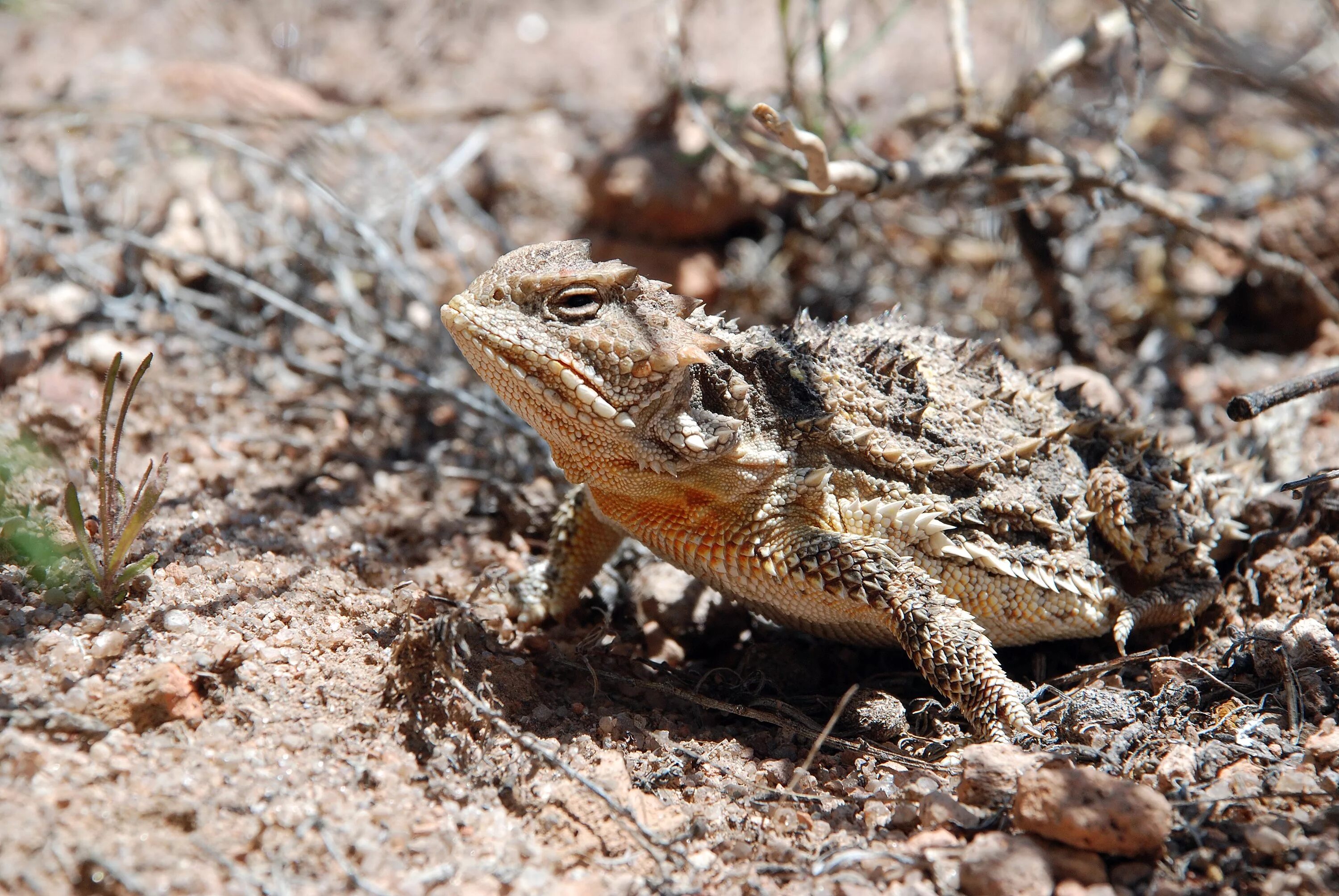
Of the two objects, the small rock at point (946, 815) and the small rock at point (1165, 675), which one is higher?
the small rock at point (946, 815)

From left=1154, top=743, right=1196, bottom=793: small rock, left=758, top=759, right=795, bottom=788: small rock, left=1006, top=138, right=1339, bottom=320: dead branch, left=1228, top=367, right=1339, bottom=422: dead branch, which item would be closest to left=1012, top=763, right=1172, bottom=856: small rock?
left=1154, top=743, right=1196, bottom=793: small rock

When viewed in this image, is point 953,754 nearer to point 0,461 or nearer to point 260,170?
point 0,461

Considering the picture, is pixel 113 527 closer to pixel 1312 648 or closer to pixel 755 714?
pixel 755 714

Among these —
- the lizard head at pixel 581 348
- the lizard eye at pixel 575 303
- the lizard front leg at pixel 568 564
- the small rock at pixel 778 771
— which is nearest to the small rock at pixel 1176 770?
the small rock at pixel 778 771

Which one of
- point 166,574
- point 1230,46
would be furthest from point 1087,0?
point 166,574

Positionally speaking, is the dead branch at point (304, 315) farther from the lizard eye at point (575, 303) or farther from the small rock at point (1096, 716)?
the small rock at point (1096, 716)

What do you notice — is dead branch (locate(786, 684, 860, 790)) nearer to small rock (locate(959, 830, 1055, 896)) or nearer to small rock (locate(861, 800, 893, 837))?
small rock (locate(861, 800, 893, 837))

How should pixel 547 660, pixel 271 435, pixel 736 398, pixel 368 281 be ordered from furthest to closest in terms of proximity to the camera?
pixel 368 281 → pixel 271 435 → pixel 547 660 → pixel 736 398
